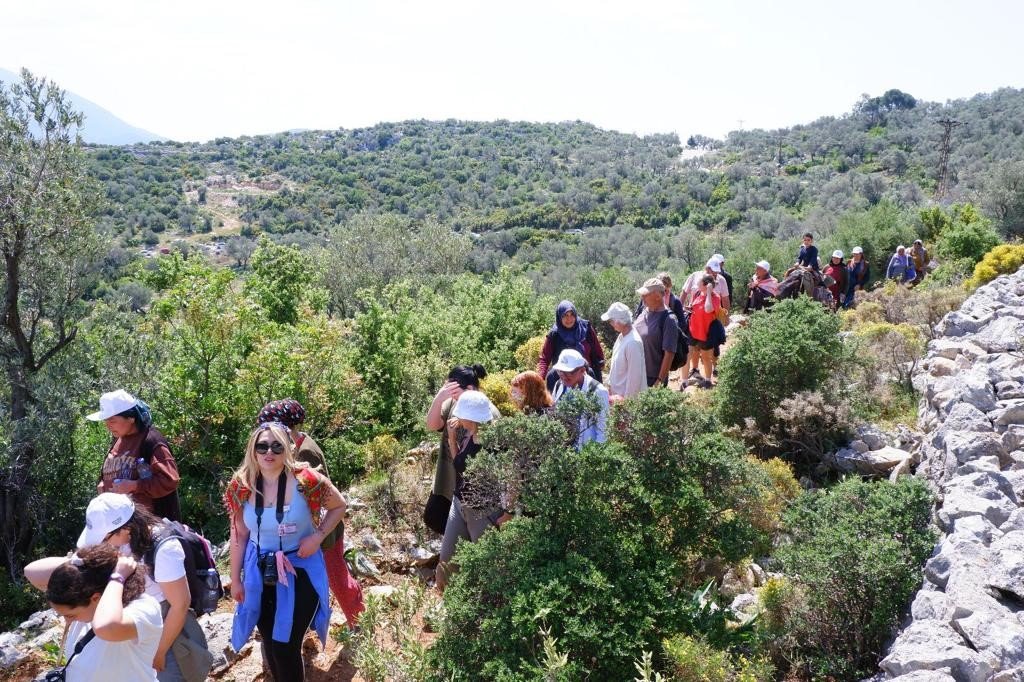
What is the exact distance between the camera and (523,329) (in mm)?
11344

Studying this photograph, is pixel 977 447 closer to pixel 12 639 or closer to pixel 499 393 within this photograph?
pixel 499 393

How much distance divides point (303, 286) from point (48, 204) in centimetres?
820

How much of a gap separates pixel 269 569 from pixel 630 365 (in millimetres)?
3296

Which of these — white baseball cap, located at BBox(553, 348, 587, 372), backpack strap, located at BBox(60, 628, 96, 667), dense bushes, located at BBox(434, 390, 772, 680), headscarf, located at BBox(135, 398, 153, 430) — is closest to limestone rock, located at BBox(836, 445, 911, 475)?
dense bushes, located at BBox(434, 390, 772, 680)

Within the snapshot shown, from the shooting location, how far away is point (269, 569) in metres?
3.67

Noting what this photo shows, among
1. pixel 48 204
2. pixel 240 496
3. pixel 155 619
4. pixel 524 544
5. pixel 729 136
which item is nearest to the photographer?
pixel 155 619

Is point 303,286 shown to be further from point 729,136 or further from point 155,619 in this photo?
point 729,136

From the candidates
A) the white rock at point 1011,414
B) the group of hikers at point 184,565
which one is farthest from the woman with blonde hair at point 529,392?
the white rock at point 1011,414

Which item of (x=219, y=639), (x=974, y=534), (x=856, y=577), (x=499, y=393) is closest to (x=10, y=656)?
(x=219, y=639)

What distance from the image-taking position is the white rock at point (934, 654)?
Result: 2.97 metres

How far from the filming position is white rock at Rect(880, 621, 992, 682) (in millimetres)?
2973

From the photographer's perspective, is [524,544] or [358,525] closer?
[524,544]

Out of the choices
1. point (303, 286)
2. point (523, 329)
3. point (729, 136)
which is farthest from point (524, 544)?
point (729, 136)

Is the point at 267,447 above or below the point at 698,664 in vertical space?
above
